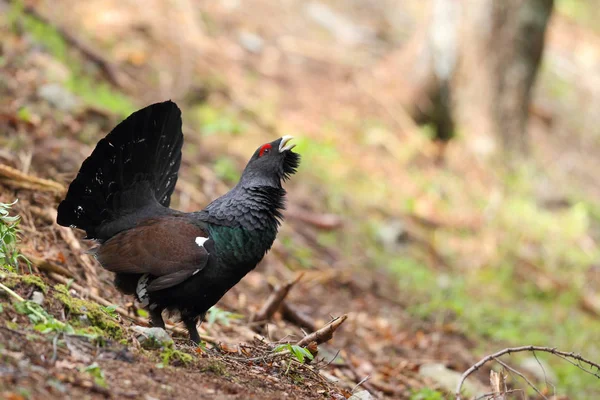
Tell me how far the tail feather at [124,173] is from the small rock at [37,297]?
3.64 ft

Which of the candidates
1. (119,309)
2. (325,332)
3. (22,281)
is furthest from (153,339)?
(119,309)

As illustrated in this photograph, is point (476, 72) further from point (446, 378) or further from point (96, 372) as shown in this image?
point (96, 372)

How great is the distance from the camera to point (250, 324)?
19.2 feet

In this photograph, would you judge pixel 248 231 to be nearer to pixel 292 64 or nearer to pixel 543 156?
pixel 292 64

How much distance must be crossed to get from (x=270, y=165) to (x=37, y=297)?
1.99 m

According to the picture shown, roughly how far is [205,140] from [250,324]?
15.6ft

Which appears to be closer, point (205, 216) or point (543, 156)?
point (205, 216)

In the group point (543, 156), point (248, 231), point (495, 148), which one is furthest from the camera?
point (543, 156)

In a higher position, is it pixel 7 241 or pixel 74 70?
pixel 74 70

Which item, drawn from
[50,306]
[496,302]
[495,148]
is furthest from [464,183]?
[50,306]

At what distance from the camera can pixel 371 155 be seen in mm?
12078

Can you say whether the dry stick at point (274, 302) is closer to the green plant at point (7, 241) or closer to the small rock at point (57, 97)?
the green plant at point (7, 241)

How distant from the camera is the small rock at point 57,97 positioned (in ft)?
26.8

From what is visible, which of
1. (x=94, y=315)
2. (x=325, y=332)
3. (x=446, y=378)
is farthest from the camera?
(x=446, y=378)
